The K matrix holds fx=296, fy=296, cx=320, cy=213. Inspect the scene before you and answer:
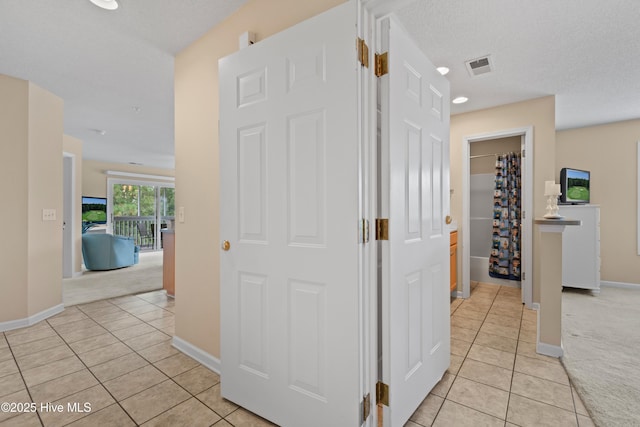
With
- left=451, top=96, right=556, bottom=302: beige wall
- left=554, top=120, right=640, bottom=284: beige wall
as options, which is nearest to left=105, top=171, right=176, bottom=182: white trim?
left=451, top=96, right=556, bottom=302: beige wall

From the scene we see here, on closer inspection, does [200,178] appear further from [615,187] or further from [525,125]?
[615,187]

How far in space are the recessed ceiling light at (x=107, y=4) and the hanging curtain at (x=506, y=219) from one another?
471cm

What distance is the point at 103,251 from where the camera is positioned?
568cm

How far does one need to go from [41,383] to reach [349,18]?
9.60ft

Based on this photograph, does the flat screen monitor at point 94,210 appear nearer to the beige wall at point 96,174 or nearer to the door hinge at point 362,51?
the beige wall at point 96,174

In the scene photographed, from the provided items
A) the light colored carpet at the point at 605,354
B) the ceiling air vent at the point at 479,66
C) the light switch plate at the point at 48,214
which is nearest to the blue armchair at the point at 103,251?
the light switch plate at the point at 48,214

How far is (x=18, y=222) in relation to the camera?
3047mm

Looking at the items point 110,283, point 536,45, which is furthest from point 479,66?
point 110,283

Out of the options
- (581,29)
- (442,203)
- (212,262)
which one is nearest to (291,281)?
(212,262)

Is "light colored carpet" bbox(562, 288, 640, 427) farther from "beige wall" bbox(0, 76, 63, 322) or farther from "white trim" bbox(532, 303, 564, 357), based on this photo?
"beige wall" bbox(0, 76, 63, 322)

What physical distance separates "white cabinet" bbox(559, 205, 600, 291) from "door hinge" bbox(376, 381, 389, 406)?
4.07m

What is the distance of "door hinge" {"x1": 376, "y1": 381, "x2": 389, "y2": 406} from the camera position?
1441 millimetres

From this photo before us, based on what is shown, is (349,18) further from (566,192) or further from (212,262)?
(566,192)

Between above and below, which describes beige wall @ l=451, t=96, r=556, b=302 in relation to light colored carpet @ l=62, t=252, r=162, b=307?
above
